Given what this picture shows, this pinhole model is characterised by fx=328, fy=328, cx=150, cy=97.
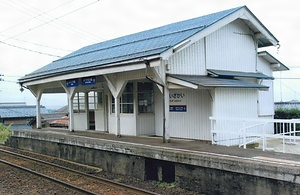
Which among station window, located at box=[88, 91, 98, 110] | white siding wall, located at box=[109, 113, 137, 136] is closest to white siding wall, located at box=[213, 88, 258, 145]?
white siding wall, located at box=[109, 113, 137, 136]

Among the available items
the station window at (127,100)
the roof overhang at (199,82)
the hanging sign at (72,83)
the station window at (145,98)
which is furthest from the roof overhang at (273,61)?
the hanging sign at (72,83)

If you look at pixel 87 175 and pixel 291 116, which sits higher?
pixel 291 116

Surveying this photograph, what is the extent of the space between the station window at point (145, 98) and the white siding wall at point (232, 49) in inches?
104

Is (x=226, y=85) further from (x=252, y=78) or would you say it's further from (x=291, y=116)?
(x=291, y=116)

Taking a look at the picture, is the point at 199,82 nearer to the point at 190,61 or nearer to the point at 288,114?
the point at 190,61

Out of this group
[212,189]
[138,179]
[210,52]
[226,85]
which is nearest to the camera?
[212,189]

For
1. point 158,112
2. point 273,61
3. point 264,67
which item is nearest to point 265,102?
point 264,67

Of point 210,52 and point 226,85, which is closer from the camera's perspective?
point 226,85

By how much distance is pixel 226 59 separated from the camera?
11992 mm

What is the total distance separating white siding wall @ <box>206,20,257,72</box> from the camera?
11492mm

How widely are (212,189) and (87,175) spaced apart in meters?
3.93

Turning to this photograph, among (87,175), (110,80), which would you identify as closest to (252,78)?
(110,80)

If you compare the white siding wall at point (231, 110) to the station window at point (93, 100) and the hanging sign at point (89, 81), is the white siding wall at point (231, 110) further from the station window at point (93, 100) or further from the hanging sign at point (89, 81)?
the station window at point (93, 100)

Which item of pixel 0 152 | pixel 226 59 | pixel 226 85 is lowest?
pixel 0 152
